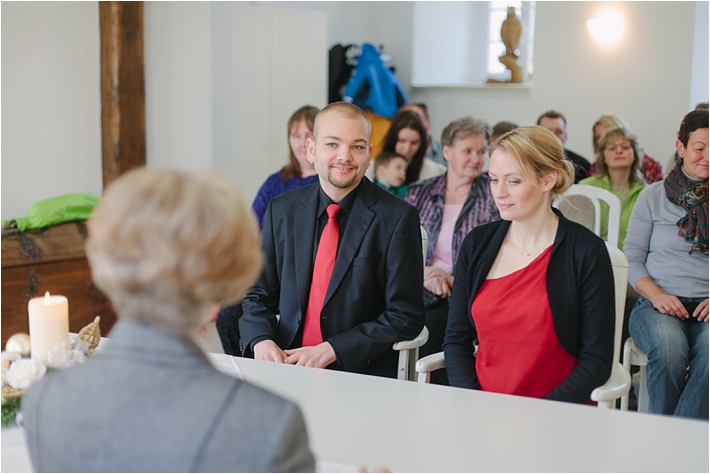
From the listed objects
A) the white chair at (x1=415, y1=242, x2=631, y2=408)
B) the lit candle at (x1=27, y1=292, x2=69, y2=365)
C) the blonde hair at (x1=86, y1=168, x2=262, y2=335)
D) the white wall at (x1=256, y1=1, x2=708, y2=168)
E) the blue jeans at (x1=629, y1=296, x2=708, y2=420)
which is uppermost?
the white wall at (x1=256, y1=1, x2=708, y2=168)

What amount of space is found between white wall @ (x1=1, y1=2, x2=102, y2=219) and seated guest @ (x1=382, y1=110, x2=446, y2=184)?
1.69m

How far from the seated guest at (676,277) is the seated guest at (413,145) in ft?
4.68

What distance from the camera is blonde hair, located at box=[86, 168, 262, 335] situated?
2.80ft

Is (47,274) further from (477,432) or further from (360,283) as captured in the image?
(477,432)

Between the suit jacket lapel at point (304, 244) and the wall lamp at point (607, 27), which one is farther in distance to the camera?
the wall lamp at point (607, 27)

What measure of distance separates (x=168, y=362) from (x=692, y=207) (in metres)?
2.19

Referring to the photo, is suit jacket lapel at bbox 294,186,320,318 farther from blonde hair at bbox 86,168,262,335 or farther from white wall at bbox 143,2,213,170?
white wall at bbox 143,2,213,170

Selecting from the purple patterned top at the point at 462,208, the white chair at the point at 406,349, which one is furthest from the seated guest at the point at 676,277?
the white chair at the point at 406,349

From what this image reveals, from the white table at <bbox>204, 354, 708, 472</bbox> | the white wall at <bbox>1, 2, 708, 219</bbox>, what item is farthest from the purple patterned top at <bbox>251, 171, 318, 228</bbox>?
the white table at <bbox>204, 354, 708, 472</bbox>

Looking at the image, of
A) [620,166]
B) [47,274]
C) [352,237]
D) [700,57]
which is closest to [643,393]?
[352,237]

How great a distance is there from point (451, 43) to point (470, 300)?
16.4 ft

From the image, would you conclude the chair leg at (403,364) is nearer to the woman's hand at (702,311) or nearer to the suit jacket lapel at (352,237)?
the suit jacket lapel at (352,237)

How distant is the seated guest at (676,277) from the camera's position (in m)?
2.42

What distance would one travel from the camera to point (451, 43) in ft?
21.9
